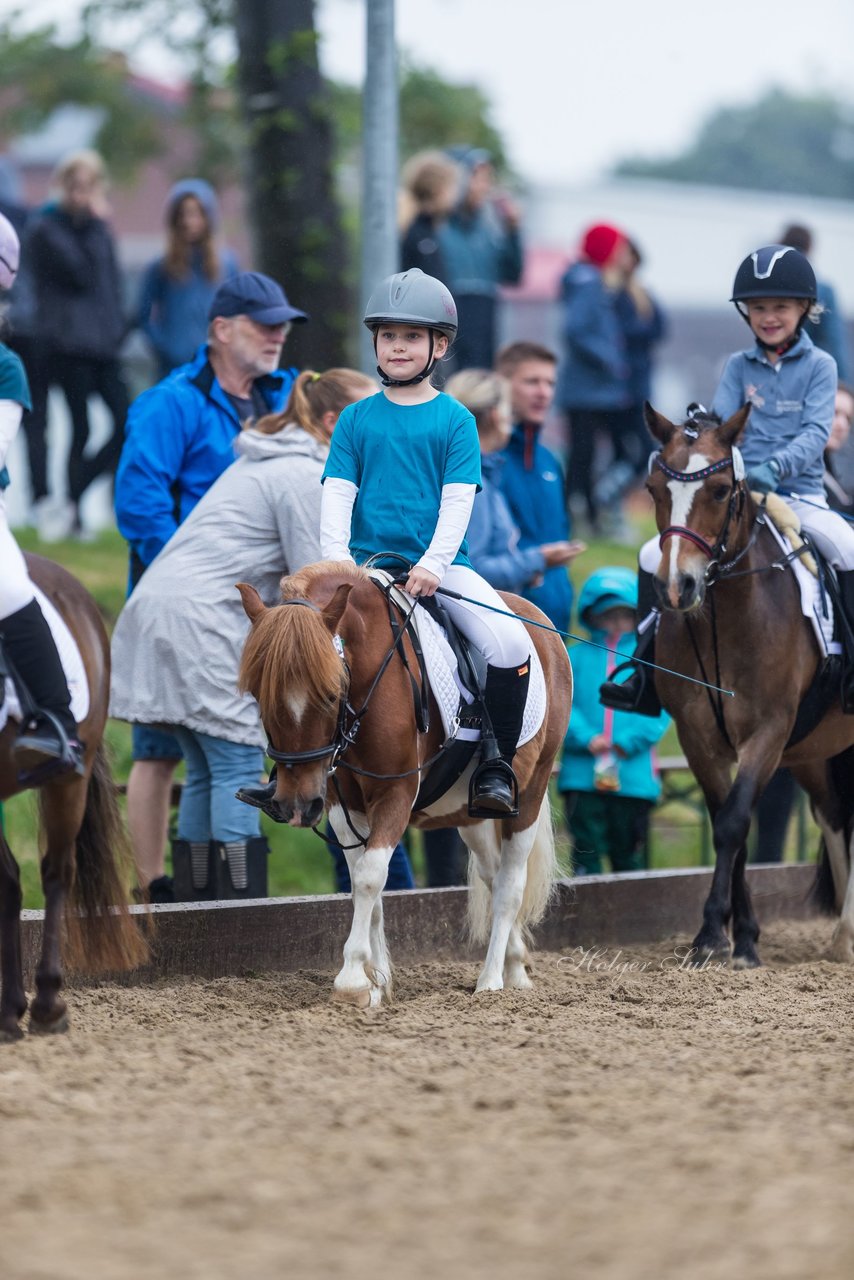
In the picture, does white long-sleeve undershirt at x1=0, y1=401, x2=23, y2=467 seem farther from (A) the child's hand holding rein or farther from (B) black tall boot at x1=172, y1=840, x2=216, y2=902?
(B) black tall boot at x1=172, y1=840, x2=216, y2=902

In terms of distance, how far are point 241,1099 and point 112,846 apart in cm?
169

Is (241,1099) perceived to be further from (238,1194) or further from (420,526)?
(420,526)

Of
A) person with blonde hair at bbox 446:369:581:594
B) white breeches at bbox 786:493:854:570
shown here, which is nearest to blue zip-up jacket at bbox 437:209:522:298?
person with blonde hair at bbox 446:369:581:594

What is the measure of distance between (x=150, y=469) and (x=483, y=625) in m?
2.02

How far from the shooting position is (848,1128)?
15.1ft

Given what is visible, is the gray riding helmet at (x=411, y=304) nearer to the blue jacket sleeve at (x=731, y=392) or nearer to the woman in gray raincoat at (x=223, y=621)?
the woman in gray raincoat at (x=223, y=621)

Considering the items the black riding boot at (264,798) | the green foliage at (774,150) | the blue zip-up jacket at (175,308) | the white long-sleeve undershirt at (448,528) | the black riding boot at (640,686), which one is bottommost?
the black riding boot at (264,798)

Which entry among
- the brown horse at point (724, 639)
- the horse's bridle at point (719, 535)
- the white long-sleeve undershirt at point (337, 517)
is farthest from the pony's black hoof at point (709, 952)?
the white long-sleeve undershirt at point (337, 517)

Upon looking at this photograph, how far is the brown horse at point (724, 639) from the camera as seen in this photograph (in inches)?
300

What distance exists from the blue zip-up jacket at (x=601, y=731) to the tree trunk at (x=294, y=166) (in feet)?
14.0

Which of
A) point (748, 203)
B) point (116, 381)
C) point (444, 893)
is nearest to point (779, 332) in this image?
point (444, 893)

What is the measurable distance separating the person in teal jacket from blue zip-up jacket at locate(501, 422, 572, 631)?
152 mm

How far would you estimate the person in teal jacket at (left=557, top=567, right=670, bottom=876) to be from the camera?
9.20m

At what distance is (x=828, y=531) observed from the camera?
8414 mm
